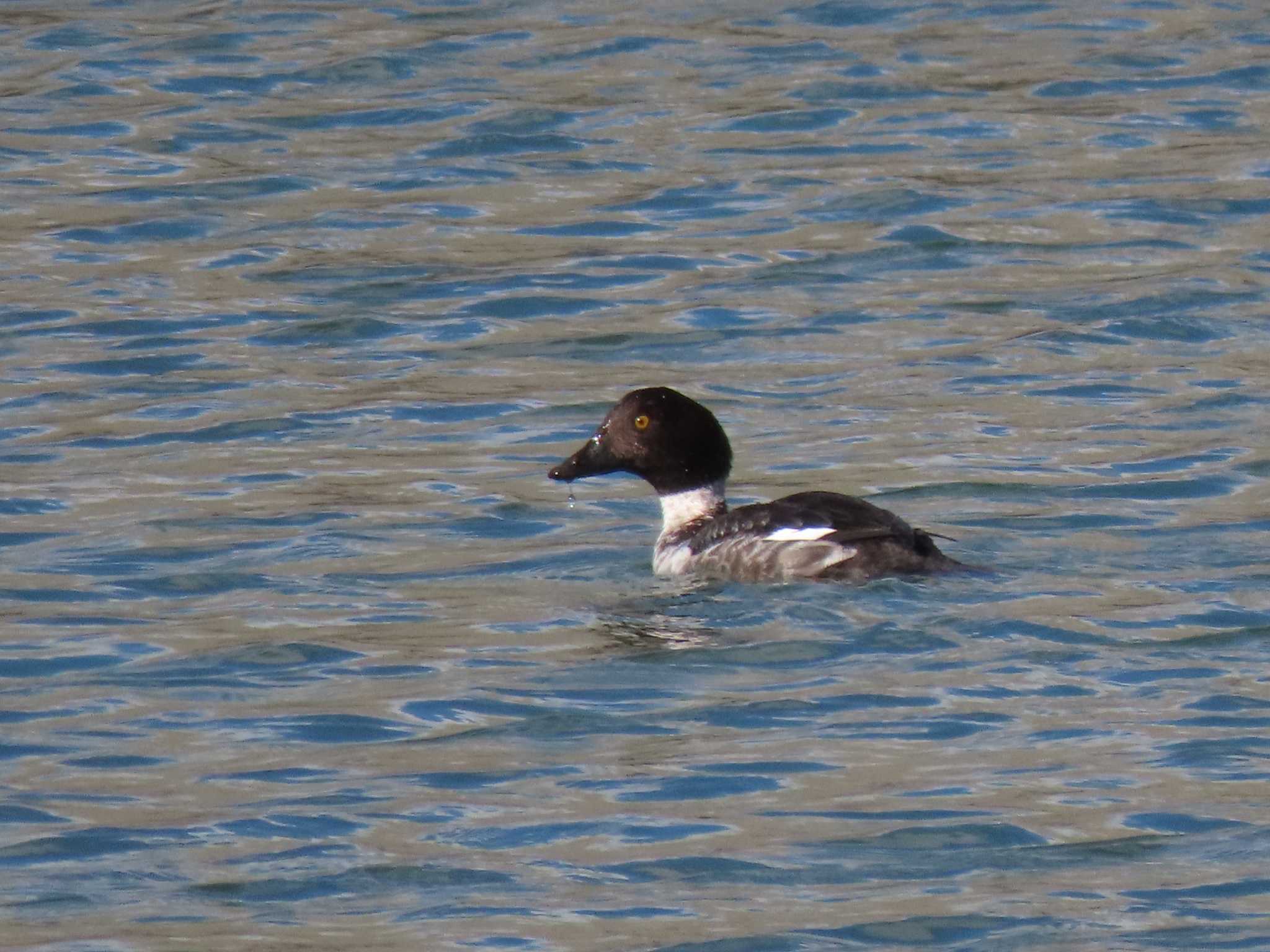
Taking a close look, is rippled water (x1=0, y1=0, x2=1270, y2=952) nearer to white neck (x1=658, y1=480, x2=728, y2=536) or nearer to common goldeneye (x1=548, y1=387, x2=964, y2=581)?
common goldeneye (x1=548, y1=387, x2=964, y2=581)

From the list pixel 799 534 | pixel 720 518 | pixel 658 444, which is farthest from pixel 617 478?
pixel 799 534

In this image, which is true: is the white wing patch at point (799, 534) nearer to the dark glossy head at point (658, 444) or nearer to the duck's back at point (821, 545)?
the duck's back at point (821, 545)

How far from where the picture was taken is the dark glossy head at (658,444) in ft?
34.8

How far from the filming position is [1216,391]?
1273cm

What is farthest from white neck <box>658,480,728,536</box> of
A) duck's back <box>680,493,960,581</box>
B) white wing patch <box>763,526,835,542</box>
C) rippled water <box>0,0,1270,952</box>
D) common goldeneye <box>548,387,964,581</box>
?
white wing patch <box>763,526,835,542</box>

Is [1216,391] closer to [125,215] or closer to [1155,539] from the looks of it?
[1155,539]

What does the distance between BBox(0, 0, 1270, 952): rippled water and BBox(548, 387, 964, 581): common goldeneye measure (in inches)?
6.2

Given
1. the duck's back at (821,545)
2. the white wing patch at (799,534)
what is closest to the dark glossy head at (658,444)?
the duck's back at (821,545)

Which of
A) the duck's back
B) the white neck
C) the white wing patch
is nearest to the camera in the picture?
the duck's back

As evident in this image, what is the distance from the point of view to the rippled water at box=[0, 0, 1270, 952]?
682cm

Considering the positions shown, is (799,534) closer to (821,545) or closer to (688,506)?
(821,545)

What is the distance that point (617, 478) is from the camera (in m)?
12.3

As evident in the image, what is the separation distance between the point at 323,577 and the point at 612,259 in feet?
20.4

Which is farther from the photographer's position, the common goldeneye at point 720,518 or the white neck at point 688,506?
the white neck at point 688,506
